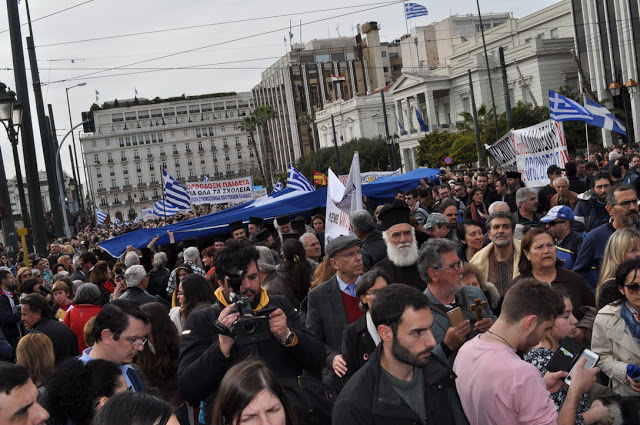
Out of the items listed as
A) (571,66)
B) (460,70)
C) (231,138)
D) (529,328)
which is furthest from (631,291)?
(231,138)

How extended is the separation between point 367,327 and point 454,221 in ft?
17.9

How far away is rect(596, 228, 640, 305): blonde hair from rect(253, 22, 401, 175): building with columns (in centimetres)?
10569

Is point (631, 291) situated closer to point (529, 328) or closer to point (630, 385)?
point (630, 385)

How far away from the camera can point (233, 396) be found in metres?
2.98

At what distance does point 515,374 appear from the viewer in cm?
343

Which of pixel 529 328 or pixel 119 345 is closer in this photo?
pixel 529 328

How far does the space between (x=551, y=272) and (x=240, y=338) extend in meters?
2.95

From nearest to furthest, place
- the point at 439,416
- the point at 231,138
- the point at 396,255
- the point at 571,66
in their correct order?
the point at 439,416 < the point at 396,255 < the point at 571,66 < the point at 231,138

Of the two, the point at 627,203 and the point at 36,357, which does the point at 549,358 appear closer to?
the point at 627,203

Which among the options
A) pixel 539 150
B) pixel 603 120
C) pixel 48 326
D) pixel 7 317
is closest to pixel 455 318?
pixel 48 326

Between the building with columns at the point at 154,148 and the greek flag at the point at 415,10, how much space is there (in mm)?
62173

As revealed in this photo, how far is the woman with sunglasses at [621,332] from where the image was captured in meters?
4.47

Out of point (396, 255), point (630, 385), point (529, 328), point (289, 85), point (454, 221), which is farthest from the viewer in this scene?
point (289, 85)

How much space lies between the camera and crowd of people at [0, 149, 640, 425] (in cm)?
339
